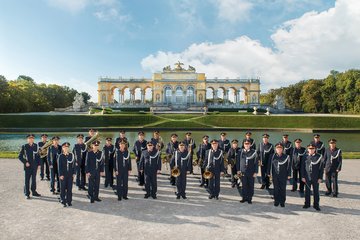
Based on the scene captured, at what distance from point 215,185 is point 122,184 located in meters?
2.79

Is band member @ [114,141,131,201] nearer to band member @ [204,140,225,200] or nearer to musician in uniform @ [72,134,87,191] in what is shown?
musician in uniform @ [72,134,87,191]

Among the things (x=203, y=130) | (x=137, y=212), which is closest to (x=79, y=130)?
(x=203, y=130)

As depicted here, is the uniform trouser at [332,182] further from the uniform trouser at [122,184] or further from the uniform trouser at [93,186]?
the uniform trouser at [93,186]

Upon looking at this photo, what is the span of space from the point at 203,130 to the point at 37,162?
98.4 feet

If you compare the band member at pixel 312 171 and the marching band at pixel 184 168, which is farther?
the marching band at pixel 184 168

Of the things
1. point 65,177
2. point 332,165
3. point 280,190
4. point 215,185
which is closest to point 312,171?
point 280,190

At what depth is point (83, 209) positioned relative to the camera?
8234mm

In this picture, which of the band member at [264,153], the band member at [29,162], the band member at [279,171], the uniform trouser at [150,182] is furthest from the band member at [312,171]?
the band member at [29,162]

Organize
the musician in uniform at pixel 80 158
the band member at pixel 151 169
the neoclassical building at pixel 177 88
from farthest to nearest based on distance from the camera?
1. the neoclassical building at pixel 177 88
2. the musician in uniform at pixel 80 158
3. the band member at pixel 151 169

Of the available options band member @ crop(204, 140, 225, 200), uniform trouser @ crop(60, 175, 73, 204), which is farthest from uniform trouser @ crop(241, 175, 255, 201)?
uniform trouser @ crop(60, 175, 73, 204)

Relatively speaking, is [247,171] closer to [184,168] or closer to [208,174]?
[208,174]

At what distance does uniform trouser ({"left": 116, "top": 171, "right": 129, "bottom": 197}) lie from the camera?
909 cm

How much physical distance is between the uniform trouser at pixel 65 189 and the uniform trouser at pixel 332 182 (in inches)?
303

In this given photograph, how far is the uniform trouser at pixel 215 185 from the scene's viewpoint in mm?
9211
